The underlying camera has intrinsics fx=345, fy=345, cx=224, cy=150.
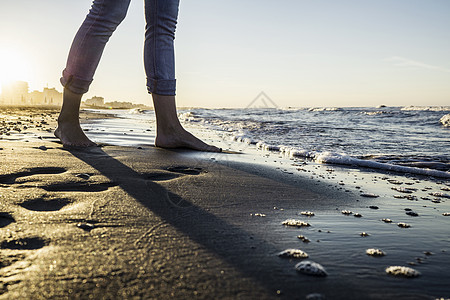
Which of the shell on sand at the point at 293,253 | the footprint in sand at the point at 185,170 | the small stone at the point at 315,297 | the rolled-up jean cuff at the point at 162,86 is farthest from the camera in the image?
the rolled-up jean cuff at the point at 162,86

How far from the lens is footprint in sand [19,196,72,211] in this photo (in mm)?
1269

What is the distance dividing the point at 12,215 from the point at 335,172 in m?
2.43

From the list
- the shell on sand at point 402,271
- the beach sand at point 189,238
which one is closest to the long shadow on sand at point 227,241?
the beach sand at point 189,238

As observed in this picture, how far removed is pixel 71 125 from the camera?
299 centimetres

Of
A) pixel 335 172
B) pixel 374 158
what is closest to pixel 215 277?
pixel 335 172

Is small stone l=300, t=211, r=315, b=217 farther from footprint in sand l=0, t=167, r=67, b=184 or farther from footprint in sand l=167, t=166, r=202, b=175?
footprint in sand l=0, t=167, r=67, b=184

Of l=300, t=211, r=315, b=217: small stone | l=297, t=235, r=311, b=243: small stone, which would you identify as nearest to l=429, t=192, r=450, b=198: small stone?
l=300, t=211, r=315, b=217: small stone

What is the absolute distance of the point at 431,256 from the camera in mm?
1062

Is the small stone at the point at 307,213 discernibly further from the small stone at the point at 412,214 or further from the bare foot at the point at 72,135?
the bare foot at the point at 72,135

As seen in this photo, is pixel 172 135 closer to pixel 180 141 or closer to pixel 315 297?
pixel 180 141

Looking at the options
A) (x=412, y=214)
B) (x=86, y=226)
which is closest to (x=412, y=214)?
(x=412, y=214)

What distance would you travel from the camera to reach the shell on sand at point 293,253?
0.98 m

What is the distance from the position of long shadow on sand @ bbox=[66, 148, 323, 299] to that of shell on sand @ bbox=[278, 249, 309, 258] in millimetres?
25

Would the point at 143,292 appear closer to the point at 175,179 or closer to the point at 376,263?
the point at 376,263
